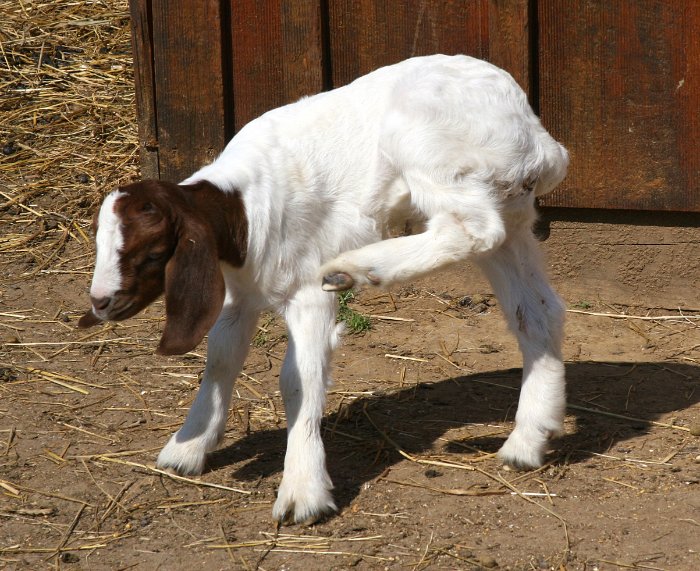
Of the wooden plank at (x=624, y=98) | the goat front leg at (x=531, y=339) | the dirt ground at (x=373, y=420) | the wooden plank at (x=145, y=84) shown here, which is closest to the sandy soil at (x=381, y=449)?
the dirt ground at (x=373, y=420)

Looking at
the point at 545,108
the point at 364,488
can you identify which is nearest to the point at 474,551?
the point at 364,488

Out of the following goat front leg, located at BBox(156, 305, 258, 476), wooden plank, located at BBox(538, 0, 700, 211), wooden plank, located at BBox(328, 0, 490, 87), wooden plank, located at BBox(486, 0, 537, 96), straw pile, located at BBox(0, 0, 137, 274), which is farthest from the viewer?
straw pile, located at BBox(0, 0, 137, 274)

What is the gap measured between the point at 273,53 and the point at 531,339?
2.63m

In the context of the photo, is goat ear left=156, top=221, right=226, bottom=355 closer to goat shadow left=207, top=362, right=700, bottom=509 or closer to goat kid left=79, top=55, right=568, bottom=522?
goat kid left=79, top=55, right=568, bottom=522

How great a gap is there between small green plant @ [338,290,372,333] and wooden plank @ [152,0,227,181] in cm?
118

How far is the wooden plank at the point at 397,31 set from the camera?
18.7ft

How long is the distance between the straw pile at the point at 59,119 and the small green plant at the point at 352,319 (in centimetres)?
183

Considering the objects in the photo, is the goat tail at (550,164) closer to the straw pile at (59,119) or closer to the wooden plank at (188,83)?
the wooden plank at (188,83)

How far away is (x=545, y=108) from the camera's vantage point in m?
5.72

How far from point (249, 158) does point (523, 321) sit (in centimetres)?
131

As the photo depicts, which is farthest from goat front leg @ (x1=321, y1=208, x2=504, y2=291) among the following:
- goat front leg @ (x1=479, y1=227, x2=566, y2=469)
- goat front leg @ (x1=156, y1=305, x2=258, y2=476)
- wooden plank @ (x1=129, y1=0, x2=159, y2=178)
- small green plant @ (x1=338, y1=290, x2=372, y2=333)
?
wooden plank @ (x1=129, y1=0, x2=159, y2=178)

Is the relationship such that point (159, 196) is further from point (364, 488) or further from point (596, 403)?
point (596, 403)

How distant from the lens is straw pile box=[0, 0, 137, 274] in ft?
22.8

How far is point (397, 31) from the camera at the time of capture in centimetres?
579
